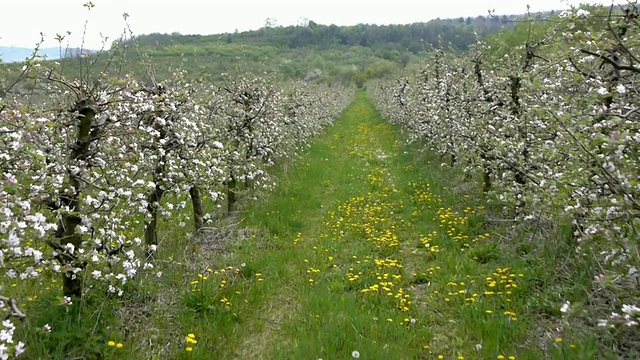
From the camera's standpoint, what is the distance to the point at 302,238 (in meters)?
8.92

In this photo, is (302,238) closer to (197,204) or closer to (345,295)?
(197,204)

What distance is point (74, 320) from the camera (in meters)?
4.54

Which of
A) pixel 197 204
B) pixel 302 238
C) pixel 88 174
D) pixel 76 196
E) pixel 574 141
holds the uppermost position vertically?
pixel 574 141

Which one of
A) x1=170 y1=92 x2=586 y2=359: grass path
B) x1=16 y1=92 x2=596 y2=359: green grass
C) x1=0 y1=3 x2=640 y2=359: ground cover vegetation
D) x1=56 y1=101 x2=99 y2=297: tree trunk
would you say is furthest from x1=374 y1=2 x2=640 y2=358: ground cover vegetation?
x1=56 y1=101 x2=99 y2=297: tree trunk

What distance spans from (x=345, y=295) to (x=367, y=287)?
0.57 meters

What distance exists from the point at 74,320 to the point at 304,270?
354cm

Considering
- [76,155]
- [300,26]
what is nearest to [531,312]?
[76,155]

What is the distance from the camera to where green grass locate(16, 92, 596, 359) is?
468 centimetres

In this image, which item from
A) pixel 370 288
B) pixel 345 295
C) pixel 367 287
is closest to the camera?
pixel 345 295

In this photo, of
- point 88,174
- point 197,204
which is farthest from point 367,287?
point 88,174

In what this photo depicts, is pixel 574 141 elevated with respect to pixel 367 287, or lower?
elevated

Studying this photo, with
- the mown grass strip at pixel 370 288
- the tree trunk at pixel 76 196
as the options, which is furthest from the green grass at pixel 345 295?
the tree trunk at pixel 76 196

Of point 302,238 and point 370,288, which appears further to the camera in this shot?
point 302,238

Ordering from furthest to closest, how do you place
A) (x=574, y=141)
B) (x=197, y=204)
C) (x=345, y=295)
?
(x=197, y=204) < (x=345, y=295) < (x=574, y=141)
